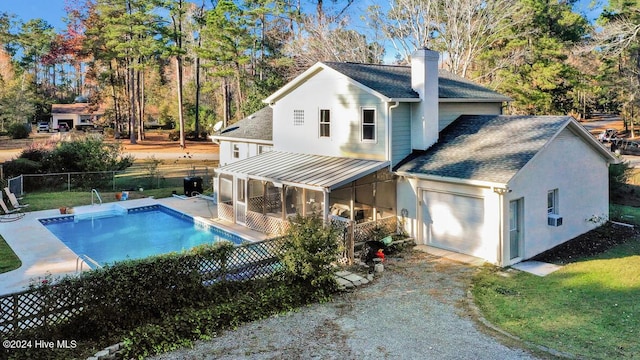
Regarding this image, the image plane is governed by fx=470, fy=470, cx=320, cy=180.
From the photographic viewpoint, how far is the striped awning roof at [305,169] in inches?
623

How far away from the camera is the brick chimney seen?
671 inches

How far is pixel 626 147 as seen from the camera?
43.1 meters

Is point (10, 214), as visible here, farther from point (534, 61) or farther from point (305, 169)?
point (534, 61)

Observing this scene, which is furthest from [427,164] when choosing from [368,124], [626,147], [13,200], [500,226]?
[626,147]

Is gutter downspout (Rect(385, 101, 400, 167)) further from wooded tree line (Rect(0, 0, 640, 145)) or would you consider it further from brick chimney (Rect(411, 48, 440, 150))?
wooded tree line (Rect(0, 0, 640, 145))

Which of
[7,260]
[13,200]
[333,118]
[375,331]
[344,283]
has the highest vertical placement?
[333,118]

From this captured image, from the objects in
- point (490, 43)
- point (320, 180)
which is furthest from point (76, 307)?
point (490, 43)

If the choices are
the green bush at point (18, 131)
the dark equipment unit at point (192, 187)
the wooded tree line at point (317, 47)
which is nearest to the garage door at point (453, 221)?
the dark equipment unit at point (192, 187)

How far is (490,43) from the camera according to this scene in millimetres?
37188

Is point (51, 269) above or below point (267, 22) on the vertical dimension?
below

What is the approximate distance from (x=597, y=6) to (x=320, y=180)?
38910mm

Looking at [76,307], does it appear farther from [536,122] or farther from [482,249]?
[536,122]

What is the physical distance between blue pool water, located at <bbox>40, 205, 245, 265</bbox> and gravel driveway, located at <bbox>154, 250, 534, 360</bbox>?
767cm

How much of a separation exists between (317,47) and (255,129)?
56.8 feet
